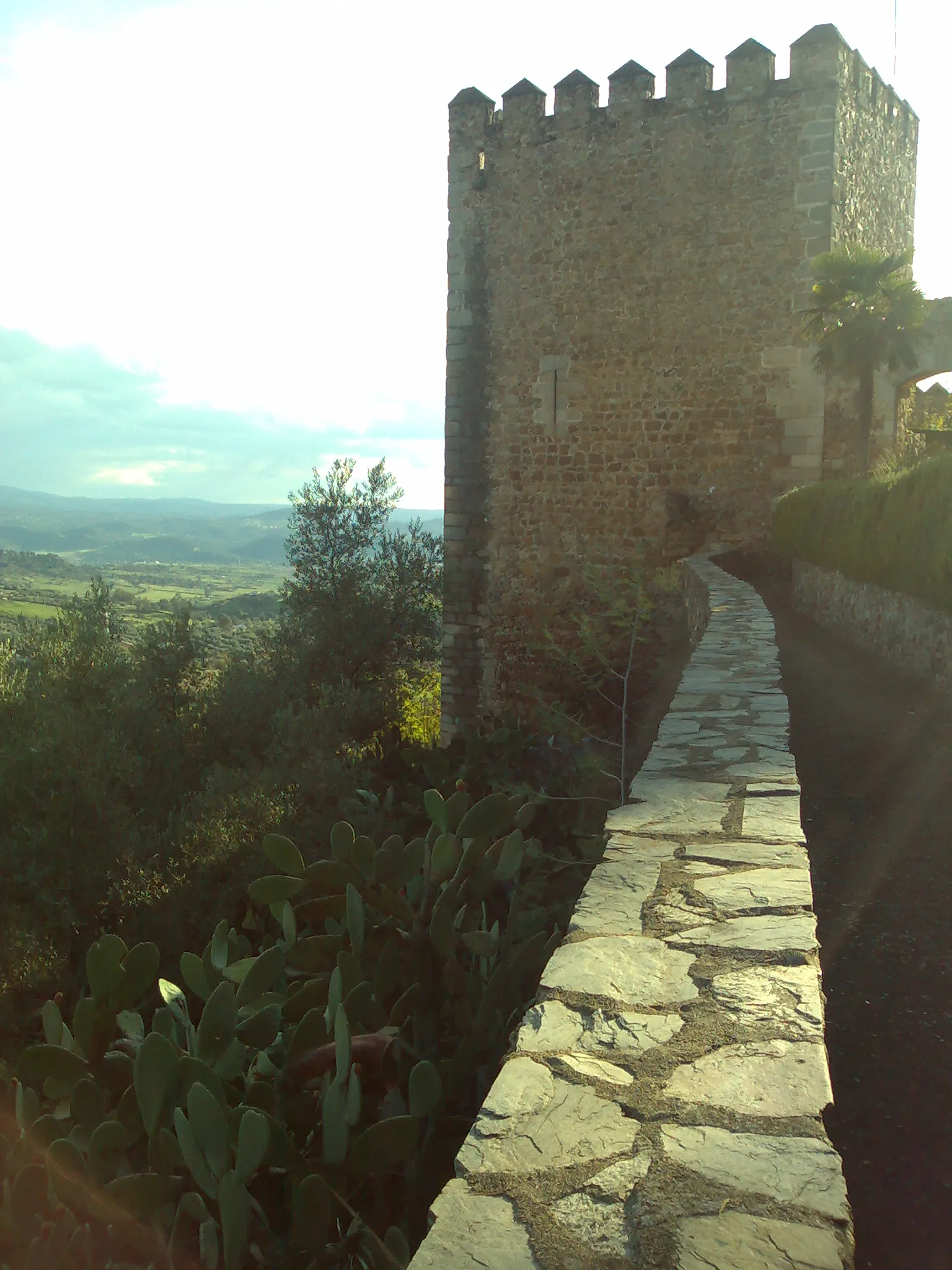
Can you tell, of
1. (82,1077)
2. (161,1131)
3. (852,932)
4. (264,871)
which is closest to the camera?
(161,1131)

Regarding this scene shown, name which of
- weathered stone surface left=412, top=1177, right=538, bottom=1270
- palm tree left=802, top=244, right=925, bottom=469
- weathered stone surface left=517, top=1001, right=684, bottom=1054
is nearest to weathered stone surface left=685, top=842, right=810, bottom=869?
weathered stone surface left=517, top=1001, right=684, bottom=1054

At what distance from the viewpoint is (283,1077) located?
2.28 m

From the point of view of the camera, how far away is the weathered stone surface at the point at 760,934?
7.49ft

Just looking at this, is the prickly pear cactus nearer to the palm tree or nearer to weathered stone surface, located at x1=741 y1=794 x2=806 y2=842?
weathered stone surface, located at x1=741 y1=794 x2=806 y2=842

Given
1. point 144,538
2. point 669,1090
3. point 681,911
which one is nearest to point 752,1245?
point 669,1090

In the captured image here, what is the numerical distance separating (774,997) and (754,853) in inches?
32.3

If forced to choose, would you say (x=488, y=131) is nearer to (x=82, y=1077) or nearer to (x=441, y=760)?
(x=441, y=760)

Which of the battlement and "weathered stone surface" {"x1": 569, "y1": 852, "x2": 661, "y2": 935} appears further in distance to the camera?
the battlement

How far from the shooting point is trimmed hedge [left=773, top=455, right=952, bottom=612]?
246 inches

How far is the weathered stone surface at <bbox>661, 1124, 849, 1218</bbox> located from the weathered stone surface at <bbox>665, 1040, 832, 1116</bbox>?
0.26ft

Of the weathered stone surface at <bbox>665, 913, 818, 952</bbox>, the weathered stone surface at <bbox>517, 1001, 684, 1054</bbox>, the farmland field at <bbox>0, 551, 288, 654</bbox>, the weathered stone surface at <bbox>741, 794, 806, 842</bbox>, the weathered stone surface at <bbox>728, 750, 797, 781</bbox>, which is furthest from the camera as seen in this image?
the farmland field at <bbox>0, 551, 288, 654</bbox>

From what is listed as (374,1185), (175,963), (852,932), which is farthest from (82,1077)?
(175,963)

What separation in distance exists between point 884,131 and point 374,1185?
582 inches

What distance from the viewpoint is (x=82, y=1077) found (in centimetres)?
237
